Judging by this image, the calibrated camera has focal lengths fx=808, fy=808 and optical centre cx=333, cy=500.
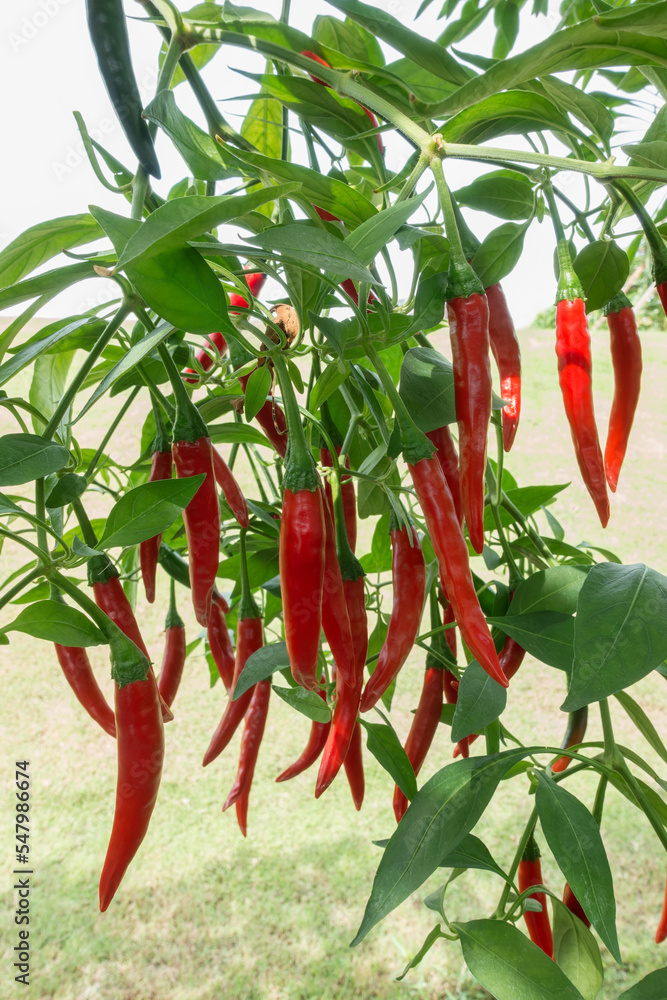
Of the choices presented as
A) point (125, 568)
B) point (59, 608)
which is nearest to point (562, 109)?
point (59, 608)

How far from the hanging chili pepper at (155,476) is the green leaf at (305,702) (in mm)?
117

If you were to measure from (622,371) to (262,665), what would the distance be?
0.29 m

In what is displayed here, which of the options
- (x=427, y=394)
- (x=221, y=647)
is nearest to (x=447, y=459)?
(x=427, y=394)

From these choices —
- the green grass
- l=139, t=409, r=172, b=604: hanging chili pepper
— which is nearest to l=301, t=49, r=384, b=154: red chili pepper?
l=139, t=409, r=172, b=604: hanging chili pepper

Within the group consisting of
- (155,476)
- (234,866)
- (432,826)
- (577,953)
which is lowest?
(234,866)

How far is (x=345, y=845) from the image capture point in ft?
5.53

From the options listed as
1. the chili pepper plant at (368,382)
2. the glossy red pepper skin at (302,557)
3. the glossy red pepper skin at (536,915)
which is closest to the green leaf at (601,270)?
the chili pepper plant at (368,382)

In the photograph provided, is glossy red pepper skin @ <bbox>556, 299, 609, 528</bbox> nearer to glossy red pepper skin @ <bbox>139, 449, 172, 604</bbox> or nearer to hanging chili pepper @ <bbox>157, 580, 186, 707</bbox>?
glossy red pepper skin @ <bbox>139, 449, 172, 604</bbox>

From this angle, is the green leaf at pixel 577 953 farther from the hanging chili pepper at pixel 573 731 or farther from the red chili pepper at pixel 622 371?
the red chili pepper at pixel 622 371

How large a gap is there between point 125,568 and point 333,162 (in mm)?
409

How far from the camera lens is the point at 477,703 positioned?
0.45m

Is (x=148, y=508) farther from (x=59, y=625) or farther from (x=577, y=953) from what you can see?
(x=577, y=953)

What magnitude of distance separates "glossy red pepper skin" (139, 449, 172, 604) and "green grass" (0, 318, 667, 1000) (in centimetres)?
74

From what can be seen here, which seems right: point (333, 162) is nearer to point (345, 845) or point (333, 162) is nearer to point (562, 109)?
point (562, 109)
